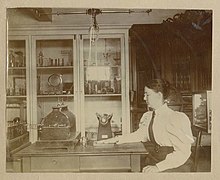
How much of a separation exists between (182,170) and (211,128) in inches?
6.9

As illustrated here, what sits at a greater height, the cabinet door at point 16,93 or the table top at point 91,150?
the cabinet door at point 16,93

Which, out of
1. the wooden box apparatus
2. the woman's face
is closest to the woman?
the woman's face

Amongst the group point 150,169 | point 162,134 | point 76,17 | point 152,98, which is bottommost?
point 150,169

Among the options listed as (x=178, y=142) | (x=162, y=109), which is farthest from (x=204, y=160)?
(x=162, y=109)

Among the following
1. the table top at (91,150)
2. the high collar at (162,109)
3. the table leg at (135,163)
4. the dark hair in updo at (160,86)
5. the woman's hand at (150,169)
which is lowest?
the woman's hand at (150,169)

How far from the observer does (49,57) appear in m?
1.40

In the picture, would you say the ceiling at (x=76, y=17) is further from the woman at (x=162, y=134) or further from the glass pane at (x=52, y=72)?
the woman at (x=162, y=134)

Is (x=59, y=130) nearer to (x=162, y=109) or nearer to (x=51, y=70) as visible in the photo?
(x=51, y=70)

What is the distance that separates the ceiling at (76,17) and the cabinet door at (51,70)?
57 millimetres

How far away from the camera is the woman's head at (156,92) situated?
4.58 ft

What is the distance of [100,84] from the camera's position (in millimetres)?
1405

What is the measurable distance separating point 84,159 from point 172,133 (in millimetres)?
314

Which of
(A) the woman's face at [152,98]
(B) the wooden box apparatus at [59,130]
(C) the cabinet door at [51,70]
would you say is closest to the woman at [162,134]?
(A) the woman's face at [152,98]

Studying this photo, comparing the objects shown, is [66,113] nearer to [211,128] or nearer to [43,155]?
[43,155]
